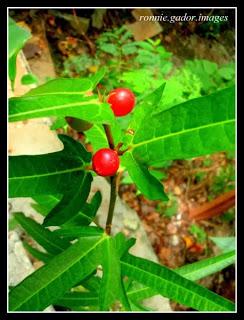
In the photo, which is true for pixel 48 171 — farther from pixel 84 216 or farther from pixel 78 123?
pixel 84 216

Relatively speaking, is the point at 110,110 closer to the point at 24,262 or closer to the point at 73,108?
the point at 73,108

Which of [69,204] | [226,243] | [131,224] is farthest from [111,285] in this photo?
[131,224]

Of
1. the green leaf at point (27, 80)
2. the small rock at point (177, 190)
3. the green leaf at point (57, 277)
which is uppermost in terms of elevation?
the green leaf at point (27, 80)

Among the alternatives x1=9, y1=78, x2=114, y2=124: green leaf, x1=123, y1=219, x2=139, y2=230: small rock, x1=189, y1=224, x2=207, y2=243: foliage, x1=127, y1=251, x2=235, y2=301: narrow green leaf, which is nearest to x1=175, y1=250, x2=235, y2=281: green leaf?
x1=127, y1=251, x2=235, y2=301: narrow green leaf

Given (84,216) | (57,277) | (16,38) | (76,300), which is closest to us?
(16,38)

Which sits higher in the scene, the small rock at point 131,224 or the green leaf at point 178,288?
the small rock at point 131,224

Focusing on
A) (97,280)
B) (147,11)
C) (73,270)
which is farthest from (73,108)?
(147,11)

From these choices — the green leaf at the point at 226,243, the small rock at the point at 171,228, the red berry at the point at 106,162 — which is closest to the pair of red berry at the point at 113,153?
the red berry at the point at 106,162

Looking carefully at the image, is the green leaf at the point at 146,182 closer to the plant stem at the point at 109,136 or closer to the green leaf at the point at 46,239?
the plant stem at the point at 109,136

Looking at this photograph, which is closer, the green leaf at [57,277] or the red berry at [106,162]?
the red berry at [106,162]
